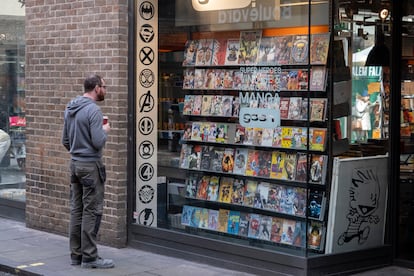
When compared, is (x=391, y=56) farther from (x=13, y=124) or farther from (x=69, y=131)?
(x=13, y=124)

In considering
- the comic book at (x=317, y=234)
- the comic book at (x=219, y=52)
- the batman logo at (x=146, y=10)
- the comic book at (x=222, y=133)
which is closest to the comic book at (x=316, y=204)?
the comic book at (x=317, y=234)

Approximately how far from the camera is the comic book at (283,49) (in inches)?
287

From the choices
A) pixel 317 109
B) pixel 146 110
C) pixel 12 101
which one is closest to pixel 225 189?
pixel 146 110

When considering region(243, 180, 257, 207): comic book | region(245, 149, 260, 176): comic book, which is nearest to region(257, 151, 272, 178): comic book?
region(245, 149, 260, 176): comic book

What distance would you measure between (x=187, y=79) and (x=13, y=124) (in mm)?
3613

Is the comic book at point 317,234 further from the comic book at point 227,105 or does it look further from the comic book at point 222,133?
the comic book at point 227,105

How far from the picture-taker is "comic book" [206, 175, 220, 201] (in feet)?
26.6

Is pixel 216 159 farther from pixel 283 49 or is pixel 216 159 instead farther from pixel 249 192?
pixel 283 49

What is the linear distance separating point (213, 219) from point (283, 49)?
80.4 inches

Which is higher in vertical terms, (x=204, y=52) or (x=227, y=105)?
(x=204, y=52)

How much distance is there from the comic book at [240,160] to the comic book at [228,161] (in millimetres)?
51

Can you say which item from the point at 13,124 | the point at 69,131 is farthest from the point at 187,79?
the point at 13,124

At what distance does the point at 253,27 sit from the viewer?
7.62 m

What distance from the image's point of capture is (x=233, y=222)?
7.90m
